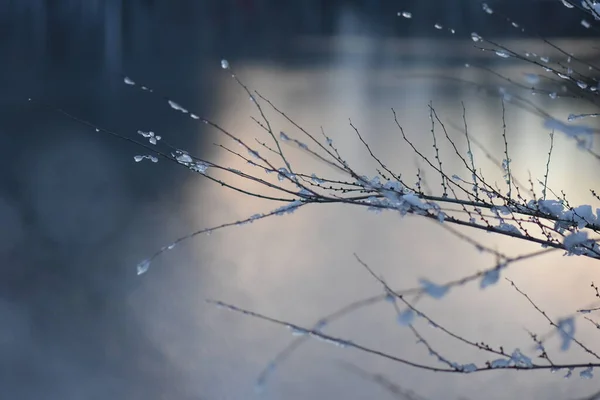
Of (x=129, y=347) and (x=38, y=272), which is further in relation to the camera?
(x=38, y=272)

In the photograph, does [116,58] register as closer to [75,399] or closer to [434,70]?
[434,70]

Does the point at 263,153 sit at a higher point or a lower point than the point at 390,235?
higher

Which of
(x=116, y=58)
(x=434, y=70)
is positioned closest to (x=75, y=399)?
(x=434, y=70)

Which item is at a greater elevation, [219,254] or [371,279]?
[219,254]
